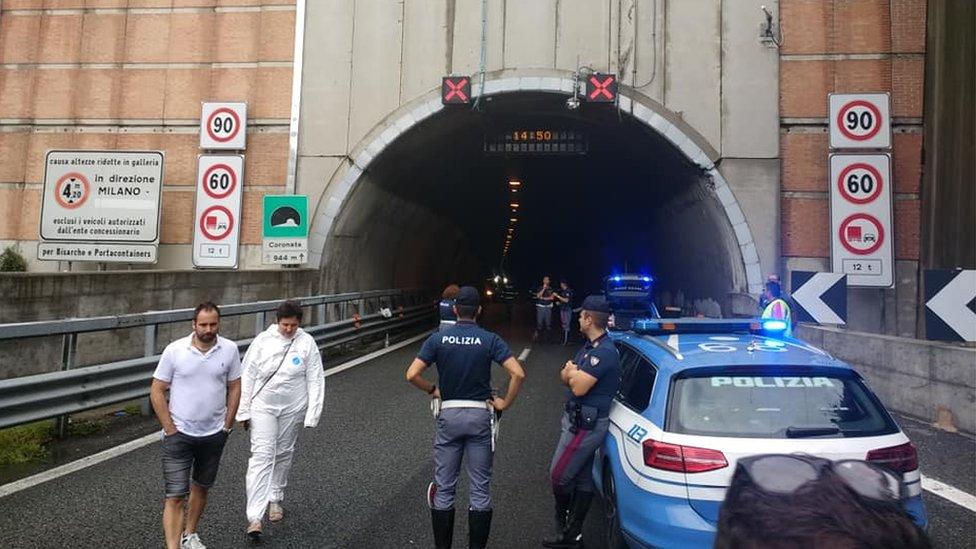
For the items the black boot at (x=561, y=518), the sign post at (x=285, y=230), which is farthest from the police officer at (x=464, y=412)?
the sign post at (x=285, y=230)

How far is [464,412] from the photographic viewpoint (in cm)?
430

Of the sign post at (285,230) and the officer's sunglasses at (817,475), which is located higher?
the sign post at (285,230)

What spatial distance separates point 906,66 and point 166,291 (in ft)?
53.0

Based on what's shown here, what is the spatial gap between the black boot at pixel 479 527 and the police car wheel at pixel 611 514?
0.86 metres

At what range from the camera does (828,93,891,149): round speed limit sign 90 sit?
13.8 meters

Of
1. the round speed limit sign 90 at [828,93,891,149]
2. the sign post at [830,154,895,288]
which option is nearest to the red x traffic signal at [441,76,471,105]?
the round speed limit sign 90 at [828,93,891,149]

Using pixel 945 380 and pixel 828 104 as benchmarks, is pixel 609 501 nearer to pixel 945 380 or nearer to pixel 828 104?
pixel 945 380

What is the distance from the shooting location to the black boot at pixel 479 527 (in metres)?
4.12

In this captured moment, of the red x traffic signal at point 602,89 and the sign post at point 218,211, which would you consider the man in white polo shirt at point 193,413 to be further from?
the red x traffic signal at point 602,89

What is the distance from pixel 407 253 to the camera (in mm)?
22812

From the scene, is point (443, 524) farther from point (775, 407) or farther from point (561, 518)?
point (775, 407)

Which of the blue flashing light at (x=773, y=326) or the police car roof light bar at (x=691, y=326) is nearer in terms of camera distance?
the blue flashing light at (x=773, y=326)

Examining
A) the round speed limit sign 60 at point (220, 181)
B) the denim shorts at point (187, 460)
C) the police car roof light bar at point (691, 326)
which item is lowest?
the denim shorts at point (187, 460)

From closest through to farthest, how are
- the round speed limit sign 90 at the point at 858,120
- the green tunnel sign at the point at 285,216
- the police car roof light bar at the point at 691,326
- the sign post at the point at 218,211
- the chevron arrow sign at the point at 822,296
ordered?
the police car roof light bar at the point at 691,326, the chevron arrow sign at the point at 822,296, the round speed limit sign 90 at the point at 858,120, the green tunnel sign at the point at 285,216, the sign post at the point at 218,211
